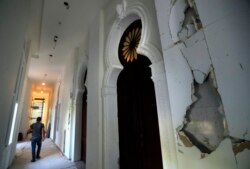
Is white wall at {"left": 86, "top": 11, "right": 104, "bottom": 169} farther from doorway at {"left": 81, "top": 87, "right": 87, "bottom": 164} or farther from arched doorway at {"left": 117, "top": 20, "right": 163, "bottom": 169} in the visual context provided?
doorway at {"left": 81, "top": 87, "right": 87, "bottom": 164}

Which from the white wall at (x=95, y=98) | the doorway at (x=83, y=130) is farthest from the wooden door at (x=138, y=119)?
the doorway at (x=83, y=130)

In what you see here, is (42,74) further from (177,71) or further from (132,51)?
(177,71)

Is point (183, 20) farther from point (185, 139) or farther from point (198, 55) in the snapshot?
point (185, 139)

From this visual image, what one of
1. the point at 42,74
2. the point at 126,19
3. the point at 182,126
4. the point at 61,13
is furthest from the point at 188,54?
the point at 42,74

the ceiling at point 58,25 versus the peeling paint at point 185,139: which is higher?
the ceiling at point 58,25

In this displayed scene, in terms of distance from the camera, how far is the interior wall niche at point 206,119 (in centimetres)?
120

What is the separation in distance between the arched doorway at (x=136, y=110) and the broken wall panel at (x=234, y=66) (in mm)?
1830

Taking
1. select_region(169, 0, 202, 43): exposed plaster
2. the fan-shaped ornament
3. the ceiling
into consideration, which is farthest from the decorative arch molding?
the ceiling

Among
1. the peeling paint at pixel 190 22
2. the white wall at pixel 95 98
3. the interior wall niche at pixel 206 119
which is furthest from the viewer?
the white wall at pixel 95 98

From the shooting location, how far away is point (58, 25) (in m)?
5.12

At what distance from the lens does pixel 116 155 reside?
10.2 feet

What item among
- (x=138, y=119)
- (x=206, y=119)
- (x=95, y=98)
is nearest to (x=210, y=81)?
(x=206, y=119)

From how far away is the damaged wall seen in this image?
1.08m

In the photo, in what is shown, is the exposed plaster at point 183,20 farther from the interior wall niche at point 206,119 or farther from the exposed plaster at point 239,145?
the exposed plaster at point 239,145
